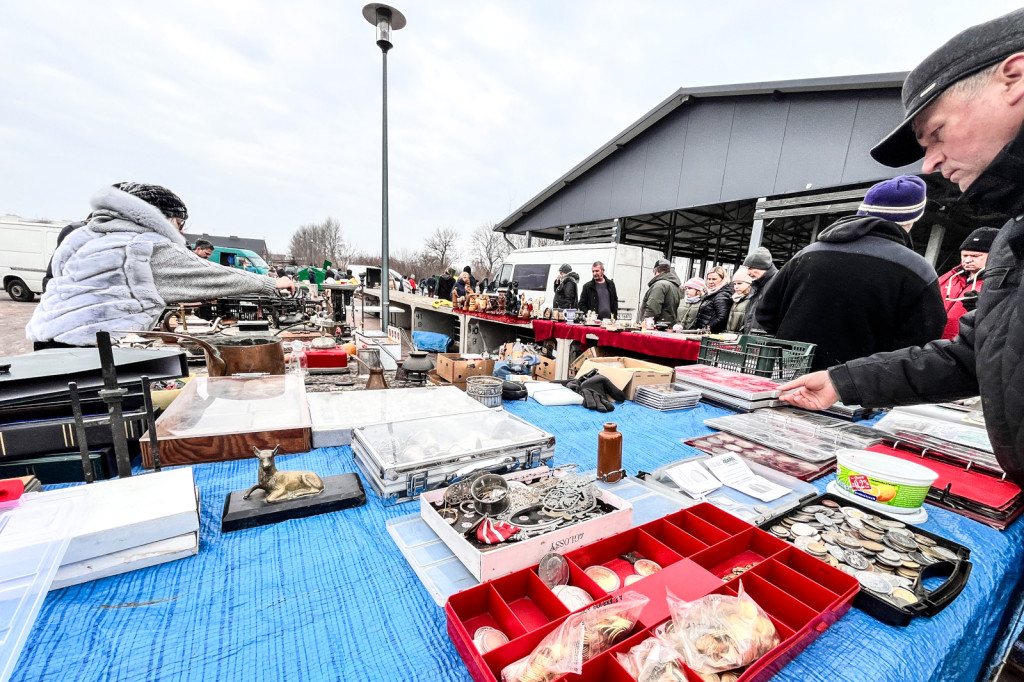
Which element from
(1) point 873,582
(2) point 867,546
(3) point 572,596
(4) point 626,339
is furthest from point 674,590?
(4) point 626,339

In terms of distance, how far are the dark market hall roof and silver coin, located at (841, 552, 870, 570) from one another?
6873 millimetres

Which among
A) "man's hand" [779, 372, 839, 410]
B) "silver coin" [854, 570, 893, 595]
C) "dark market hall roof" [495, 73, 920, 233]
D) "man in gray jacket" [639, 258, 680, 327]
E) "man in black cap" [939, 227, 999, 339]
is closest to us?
"silver coin" [854, 570, 893, 595]

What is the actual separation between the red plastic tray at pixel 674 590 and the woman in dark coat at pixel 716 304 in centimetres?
448

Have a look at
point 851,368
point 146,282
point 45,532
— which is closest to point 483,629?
point 45,532

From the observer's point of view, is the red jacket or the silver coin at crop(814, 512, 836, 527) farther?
the red jacket

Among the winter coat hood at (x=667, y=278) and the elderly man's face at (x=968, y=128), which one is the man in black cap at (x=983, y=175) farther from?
the winter coat hood at (x=667, y=278)

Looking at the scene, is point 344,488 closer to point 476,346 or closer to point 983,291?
point 983,291

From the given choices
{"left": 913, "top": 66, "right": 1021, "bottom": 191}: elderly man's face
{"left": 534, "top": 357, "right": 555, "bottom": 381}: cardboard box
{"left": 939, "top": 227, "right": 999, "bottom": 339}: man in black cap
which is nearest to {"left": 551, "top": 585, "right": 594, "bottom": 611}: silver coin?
{"left": 913, "top": 66, "right": 1021, "bottom": 191}: elderly man's face

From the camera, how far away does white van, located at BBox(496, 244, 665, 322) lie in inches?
301

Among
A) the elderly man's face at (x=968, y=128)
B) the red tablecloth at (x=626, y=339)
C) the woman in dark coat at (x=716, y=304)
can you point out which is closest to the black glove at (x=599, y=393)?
the elderly man's face at (x=968, y=128)

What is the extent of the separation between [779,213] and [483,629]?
324 inches

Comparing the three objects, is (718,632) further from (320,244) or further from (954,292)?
(320,244)

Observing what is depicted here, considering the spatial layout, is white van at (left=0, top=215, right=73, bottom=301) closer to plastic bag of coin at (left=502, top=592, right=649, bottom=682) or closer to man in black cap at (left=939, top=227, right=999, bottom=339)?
plastic bag of coin at (left=502, top=592, right=649, bottom=682)

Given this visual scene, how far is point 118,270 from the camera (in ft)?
6.55
